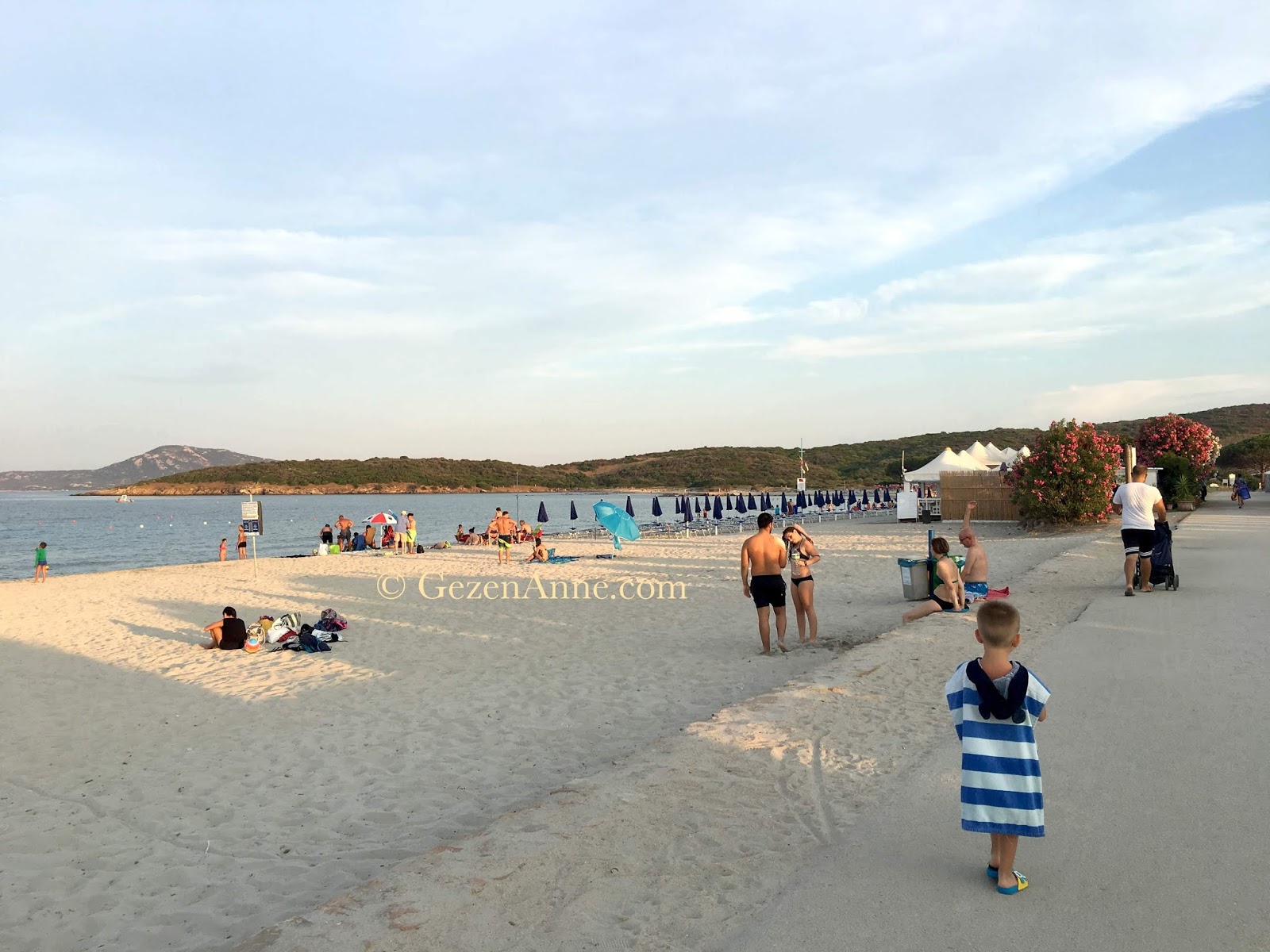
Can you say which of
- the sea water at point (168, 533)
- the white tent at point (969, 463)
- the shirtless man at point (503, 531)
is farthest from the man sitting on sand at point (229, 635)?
the white tent at point (969, 463)

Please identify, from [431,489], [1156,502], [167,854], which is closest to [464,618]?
[167,854]

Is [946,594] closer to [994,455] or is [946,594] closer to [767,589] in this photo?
[767,589]

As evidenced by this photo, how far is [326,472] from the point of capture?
134 m

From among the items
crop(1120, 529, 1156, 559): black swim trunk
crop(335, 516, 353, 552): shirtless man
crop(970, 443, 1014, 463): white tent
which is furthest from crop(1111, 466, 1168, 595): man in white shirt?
crop(970, 443, 1014, 463): white tent

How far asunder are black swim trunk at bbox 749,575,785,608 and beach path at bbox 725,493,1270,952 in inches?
118

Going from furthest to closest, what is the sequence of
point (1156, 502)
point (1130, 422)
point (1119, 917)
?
point (1130, 422) → point (1156, 502) → point (1119, 917)

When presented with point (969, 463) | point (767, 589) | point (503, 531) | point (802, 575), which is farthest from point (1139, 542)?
point (969, 463)

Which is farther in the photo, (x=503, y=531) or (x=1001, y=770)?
(x=503, y=531)

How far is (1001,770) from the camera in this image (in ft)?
9.45

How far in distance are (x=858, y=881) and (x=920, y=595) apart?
30.1 ft

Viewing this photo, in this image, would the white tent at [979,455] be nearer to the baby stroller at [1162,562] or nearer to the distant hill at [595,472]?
the baby stroller at [1162,562]

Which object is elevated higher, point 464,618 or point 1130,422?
point 1130,422

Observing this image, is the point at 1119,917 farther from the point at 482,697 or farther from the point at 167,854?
the point at 482,697

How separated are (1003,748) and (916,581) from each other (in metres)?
9.17
